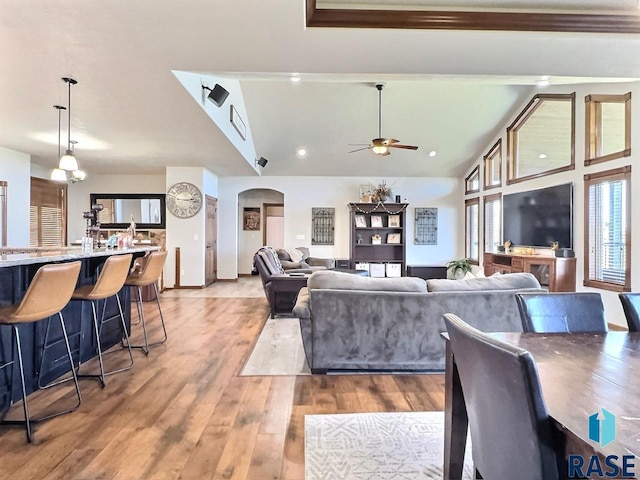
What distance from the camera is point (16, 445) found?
78.2 inches

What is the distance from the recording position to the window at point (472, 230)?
27.0 feet

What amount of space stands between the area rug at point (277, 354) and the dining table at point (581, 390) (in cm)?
163

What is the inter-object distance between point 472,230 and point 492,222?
34.9 inches

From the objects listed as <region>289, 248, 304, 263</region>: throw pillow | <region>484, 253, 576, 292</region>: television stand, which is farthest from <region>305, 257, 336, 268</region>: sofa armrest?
<region>484, 253, 576, 292</region>: television stand

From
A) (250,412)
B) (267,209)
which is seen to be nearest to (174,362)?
(250,412)

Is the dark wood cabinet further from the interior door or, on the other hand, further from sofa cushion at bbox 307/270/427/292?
sofa cushion at bbox 307/270/427/292

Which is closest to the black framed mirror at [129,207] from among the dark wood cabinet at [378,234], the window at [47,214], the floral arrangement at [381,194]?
the window at [47,214]

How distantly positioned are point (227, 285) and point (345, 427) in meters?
6.24

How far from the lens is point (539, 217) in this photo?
6.07 metres

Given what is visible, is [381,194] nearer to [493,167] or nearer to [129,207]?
[493,167]

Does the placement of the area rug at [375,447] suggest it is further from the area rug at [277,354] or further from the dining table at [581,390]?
the area rug at [277,354]

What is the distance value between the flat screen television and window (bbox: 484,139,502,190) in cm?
61

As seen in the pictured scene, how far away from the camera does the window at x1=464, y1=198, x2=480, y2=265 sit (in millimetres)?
8242

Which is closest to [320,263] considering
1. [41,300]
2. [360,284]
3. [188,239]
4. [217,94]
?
[188,239]
